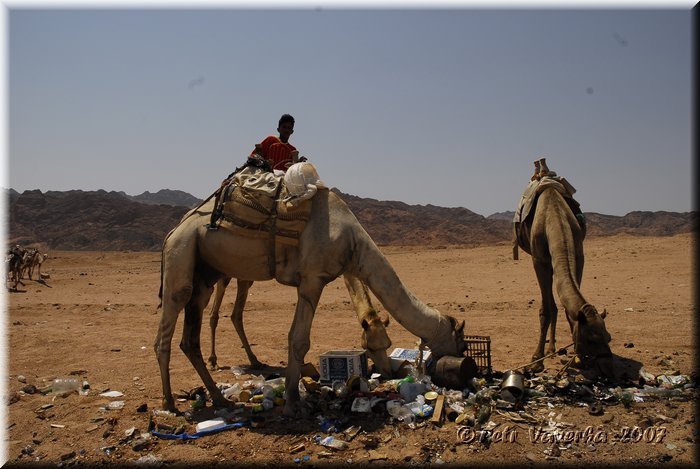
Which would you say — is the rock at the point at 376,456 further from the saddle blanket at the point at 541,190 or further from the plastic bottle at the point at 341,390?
the saddle blanket at the point at 541,190

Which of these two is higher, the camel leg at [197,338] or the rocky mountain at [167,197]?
the rocky mountain at [167,197]

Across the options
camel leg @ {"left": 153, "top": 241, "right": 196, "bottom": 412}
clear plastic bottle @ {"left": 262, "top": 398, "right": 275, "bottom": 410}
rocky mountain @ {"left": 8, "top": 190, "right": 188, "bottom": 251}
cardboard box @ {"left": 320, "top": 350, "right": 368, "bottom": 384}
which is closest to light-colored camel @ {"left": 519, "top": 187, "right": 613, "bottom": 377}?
cardboard box @ {"left": 320, "top": 350, "right": 368, "bottom": 384}

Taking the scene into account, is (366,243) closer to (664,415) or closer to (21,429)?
(664,415)

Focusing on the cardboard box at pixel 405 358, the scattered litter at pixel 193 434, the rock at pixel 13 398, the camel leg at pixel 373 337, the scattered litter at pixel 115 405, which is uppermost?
the camel leg at pixel 373 337

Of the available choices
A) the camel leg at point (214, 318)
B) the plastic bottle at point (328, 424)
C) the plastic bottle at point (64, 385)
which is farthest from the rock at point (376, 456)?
the plastic bottle at point (64, 385)

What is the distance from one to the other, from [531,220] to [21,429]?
24.8 feet

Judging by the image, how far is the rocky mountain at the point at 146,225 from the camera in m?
54.4

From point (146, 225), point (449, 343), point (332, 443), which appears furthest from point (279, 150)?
point (146, 225)

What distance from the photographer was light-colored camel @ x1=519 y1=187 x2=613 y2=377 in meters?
5.36

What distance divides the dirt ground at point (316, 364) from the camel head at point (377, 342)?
1.20 m

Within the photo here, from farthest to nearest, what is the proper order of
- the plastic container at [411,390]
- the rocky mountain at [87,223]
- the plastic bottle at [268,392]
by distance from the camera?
the rocky mountain at [87,223] < the plastic bottle at [268,392] < the plastic container at [411,390]

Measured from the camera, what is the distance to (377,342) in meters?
6.80

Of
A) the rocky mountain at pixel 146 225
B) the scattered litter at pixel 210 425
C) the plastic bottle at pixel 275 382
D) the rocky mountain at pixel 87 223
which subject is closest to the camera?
the scattered litter at pixel 210 425

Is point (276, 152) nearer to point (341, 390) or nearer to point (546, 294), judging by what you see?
point (341, 390)
